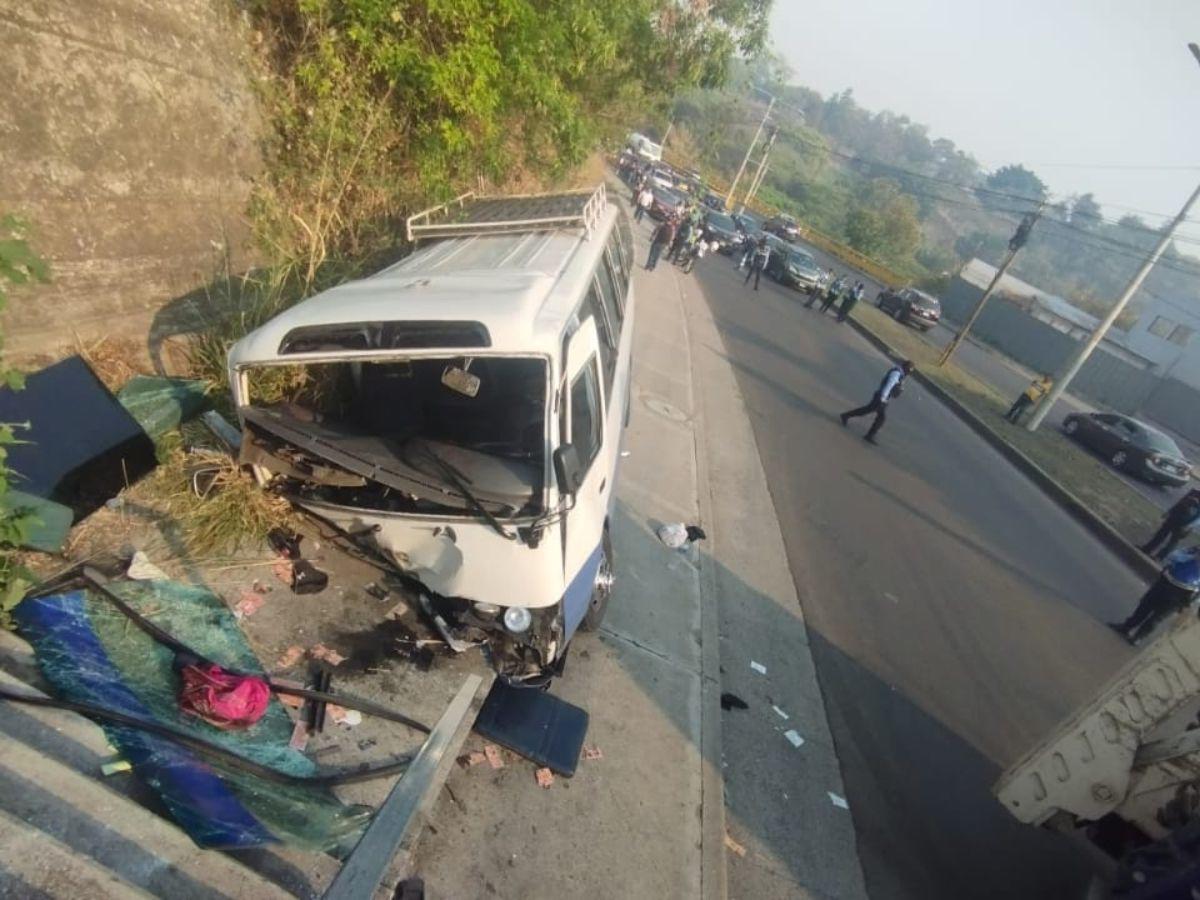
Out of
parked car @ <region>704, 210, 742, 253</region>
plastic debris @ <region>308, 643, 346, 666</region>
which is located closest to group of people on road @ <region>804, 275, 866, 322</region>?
parked car @ <region>704, 210, 742, 253</region>

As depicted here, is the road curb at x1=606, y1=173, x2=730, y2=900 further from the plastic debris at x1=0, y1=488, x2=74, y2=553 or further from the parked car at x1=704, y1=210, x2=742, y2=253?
the parked car at x1=704, y1=210, x2=742, y2=253

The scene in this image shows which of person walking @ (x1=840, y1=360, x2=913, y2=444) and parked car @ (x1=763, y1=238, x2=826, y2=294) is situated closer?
person walking @ (x1=840, y1=360, x2=913, y2=444)

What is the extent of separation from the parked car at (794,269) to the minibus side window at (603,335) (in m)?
21.0

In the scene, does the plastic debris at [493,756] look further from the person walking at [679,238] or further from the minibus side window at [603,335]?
the person walking at [679,238]

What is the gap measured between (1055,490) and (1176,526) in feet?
7.63

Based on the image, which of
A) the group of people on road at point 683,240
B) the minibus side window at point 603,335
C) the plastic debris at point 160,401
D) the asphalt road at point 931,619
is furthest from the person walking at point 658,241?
the plastic debris at point 160,401

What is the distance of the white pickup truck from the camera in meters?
3.55

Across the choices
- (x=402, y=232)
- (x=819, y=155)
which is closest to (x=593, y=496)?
(x=402, y=232)

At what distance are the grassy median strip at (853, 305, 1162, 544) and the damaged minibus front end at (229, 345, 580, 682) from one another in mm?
13710

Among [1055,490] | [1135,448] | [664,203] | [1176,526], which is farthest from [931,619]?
[664,203]

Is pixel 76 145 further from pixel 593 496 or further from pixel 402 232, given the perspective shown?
pixel 593 496

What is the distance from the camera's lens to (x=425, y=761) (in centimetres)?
266

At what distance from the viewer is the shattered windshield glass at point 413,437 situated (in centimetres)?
314

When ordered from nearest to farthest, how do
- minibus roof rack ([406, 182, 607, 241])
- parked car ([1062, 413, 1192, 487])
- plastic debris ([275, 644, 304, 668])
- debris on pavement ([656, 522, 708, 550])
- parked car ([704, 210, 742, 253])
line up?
plastic debris ([275, 644, 304, 668]), minibus roof rack ([406, 182, 607, 241]), debris on pavement ([656, 522, 708, 550]), parked car ([1062, 413, 1192, 487]), parked car ([704, 210, 742, 253])
